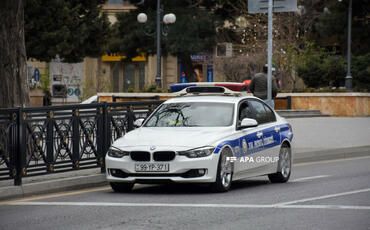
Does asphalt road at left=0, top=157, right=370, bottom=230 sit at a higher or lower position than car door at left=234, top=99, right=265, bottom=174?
lower

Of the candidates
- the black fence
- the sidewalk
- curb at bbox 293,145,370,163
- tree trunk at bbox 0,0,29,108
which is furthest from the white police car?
curb at bbox 293,145,370,163

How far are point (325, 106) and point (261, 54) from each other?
1010 centimetres

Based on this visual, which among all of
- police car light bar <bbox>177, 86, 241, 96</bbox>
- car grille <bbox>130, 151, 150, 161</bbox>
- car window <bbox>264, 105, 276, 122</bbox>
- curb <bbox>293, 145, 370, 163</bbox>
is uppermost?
police car light bar <bbox>177, 86, 241, 96</bbox>

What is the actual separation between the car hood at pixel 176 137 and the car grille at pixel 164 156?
0.11m

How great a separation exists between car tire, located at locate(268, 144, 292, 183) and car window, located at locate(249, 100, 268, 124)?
63 centimetres

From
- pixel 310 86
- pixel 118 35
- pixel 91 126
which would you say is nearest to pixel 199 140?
pixel 91 126

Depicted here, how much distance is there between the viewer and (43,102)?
4572cm

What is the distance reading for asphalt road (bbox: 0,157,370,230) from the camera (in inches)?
351

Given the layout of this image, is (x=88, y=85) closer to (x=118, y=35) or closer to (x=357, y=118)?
(x=118, y=35)

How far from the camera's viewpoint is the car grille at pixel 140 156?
38.1 ft

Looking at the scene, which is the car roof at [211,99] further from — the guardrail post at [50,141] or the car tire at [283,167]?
the guardrail post at [50,141]

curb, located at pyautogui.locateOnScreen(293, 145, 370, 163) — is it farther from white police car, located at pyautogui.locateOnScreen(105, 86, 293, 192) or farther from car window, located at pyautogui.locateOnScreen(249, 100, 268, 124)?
car window, located at pyautogui.locateOnScreen(249, 100, 268, 124)

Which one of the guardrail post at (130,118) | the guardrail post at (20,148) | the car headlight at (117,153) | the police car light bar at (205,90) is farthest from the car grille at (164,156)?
the guardrail post at (130,118)

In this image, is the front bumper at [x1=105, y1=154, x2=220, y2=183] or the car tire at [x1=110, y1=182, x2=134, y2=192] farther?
the car tire at [x1=110, y1=182, x2=134, y2=192]
